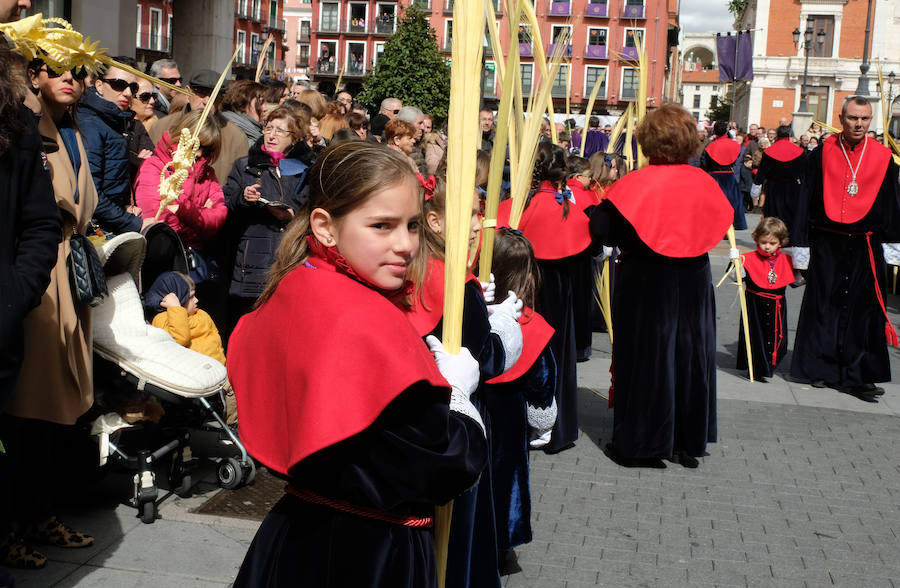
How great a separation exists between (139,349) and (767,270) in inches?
213

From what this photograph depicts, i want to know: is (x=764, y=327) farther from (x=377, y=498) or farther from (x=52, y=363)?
(x=377, y=498)

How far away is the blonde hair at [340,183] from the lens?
92.0 inches

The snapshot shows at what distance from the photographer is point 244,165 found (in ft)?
20.9

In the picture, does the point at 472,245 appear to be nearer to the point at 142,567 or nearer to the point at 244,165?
the point at 142,567

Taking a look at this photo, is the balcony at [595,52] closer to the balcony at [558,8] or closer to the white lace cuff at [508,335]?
the balcony at [558,8]

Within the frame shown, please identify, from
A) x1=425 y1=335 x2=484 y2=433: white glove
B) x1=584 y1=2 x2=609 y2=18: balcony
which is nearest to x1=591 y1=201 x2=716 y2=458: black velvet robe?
x1=425 y1=335 x2=484 y2=433: white glove

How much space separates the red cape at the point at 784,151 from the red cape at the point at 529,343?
41.6 feet

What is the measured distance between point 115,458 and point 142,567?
0.66m

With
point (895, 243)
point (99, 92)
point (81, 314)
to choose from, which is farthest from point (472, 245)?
point (895, 243)

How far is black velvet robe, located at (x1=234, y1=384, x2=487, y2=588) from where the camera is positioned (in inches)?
86.7

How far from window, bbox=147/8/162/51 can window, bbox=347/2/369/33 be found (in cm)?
1210

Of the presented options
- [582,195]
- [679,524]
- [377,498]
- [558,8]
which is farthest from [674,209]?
[558,8]

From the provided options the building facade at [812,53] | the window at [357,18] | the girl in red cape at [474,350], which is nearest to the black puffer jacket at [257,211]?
the girl in red cape at [474,350]

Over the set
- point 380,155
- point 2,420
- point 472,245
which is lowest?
point 2,420
